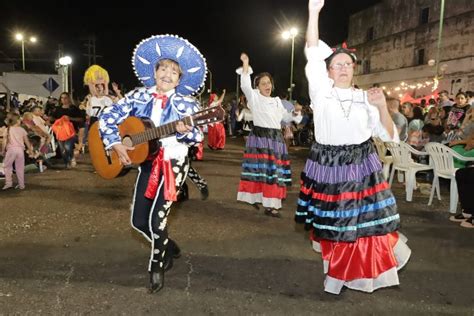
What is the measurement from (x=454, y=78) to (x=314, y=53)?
28916 millimetres

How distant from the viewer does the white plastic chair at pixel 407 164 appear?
7504mm

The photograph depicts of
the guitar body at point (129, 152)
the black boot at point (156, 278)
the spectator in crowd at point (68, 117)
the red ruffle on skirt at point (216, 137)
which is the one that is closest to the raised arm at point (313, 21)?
the guitar body at point (129, 152)

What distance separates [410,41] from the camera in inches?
1335

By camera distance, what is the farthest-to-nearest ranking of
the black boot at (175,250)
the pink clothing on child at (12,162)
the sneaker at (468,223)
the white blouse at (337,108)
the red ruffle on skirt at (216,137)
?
the red ruffle on skirt at (216,137), the pink clothing on child at (12,162), the sneaker at (468,223), the black boot at (175,250), the white blouse at (337,108)

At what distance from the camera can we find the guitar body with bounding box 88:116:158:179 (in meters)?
3.60

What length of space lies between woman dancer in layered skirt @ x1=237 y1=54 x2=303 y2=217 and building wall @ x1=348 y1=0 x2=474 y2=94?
2534cm

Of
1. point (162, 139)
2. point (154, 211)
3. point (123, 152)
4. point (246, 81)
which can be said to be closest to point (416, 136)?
point (246, 81)

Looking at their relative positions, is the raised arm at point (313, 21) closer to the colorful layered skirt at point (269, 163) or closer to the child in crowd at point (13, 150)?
the colorful layered skirt at point (269, 163)

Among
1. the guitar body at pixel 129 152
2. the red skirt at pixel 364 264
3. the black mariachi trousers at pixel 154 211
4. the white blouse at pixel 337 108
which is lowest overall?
the red skirt at pixel 364 264

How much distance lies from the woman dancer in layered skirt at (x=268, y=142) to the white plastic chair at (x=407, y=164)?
104 inches

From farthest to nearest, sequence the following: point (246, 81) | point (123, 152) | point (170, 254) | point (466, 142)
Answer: point (466, 142), point (246, 81), point (170, 254), point (123, 152)

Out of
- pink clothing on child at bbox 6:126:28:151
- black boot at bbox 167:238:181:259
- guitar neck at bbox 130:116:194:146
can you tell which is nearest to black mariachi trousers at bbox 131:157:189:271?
guitar neck at bbox 130:116:194:146

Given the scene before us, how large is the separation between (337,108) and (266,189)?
293 cm

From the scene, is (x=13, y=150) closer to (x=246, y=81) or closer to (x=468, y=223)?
(x=246, y=81)
